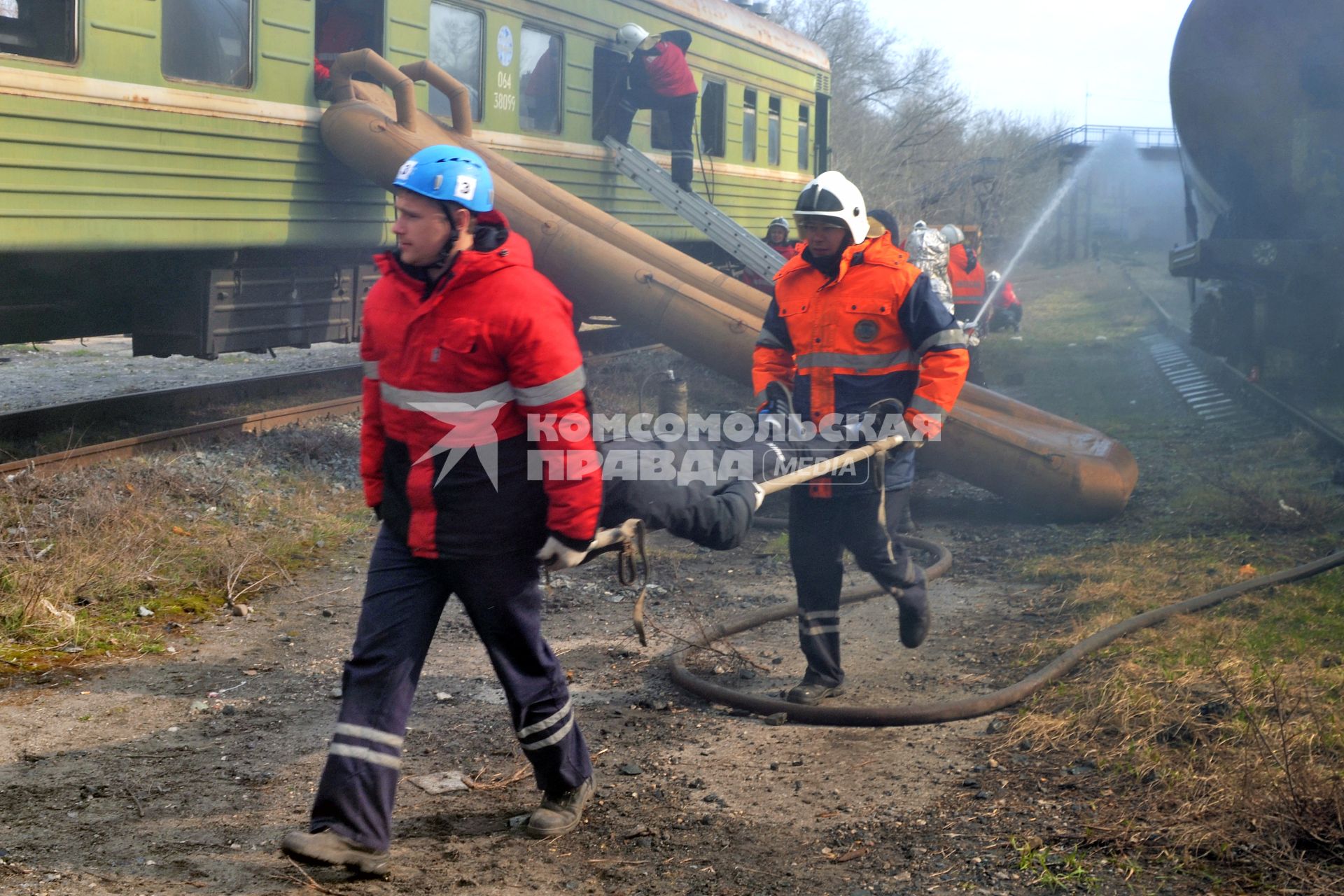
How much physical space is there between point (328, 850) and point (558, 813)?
2.24 ft

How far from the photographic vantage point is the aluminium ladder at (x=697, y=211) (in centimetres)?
1210

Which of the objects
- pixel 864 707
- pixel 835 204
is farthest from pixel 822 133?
pixel 864 707

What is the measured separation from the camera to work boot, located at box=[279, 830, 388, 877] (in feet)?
9.63

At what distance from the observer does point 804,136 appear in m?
17.3

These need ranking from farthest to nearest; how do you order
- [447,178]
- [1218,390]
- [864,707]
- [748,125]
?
[748,125] < [1218,390] < [864,707] < [447,178]

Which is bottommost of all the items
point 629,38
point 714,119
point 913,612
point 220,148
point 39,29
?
point 913,612

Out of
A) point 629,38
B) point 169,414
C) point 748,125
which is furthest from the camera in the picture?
point 748,125

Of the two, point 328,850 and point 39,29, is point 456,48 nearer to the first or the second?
point 39,29

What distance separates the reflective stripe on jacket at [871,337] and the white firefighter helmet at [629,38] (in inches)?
314

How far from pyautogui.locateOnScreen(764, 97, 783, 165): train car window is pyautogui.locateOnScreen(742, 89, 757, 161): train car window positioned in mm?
439

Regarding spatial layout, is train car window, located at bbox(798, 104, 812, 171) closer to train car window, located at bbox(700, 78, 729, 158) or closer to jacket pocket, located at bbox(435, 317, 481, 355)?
train car window, located at bbox(700, 78, 729, 158)

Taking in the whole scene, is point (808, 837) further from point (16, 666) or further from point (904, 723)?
point (16, 666)

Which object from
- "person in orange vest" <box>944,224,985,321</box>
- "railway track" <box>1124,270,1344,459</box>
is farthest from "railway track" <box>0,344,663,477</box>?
"person in orange vest" <box>944,224,985,321</box>
